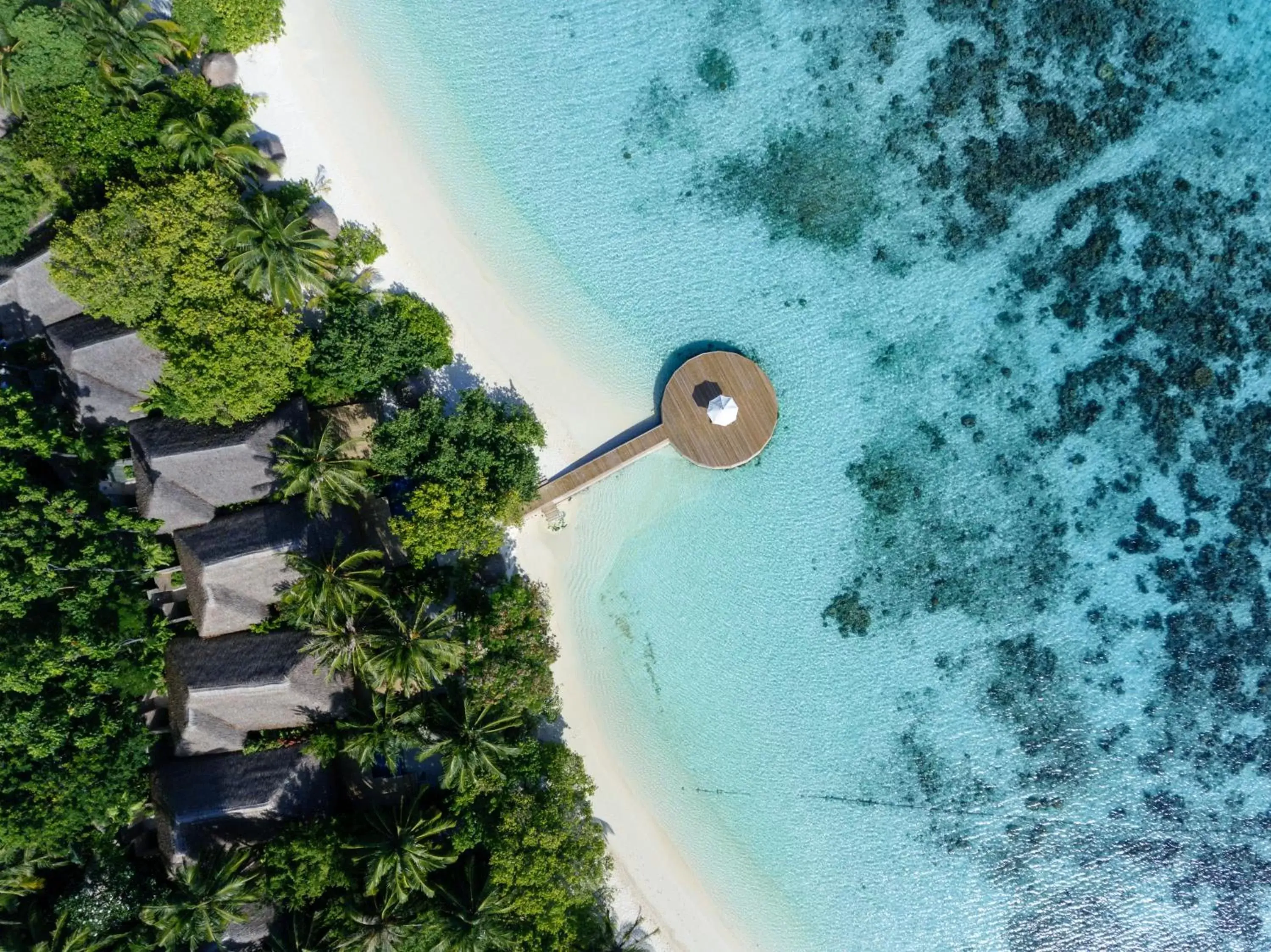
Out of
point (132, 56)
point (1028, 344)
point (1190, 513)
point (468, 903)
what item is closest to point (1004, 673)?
point (1190, 513)

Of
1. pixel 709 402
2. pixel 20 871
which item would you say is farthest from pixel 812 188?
pixel 20 871

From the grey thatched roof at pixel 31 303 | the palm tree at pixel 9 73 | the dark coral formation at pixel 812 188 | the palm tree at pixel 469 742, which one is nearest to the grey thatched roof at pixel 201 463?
the grey thatched roof at pixel 31 303

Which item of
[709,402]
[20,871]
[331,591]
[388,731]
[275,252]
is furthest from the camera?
[709,402]

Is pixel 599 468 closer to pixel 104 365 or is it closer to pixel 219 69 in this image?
pixel 104 365

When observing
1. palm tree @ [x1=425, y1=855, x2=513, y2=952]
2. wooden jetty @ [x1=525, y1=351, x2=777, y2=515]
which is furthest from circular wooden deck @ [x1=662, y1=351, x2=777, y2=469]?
palm tree @ [x1=425, y1=855, x2=513, y2=952]

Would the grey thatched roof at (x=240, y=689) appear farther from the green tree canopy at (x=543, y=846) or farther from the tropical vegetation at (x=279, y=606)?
the green tree canopy at (x=543, y=846)

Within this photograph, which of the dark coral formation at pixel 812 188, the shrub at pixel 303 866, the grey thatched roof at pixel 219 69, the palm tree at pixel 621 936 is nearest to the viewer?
the shrub at pixel 303 866

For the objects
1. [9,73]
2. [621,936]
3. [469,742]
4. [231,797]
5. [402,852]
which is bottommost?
[231,797]

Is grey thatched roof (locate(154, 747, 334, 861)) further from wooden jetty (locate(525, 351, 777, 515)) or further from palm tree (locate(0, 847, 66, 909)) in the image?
wooden jetty (locate(525, 351, 777, 515))
